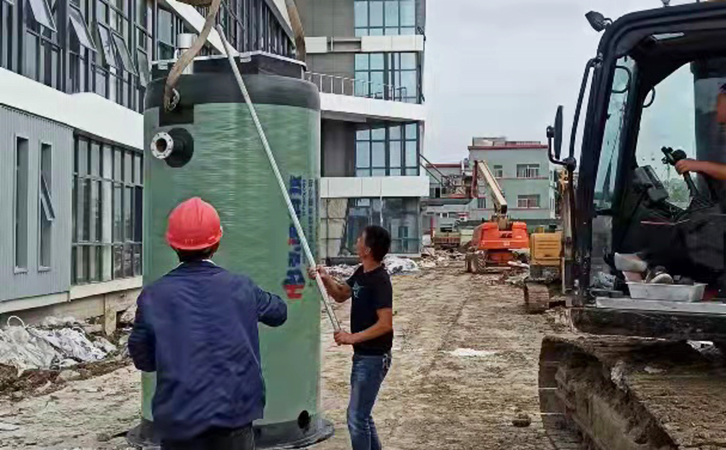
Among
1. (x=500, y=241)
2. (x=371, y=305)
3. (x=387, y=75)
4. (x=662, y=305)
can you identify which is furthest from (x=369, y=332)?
(x=387, y=75)

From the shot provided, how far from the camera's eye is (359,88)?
48.6 metres

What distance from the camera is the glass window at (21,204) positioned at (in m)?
16.0

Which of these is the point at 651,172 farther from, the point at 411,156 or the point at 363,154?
the point at 363,154

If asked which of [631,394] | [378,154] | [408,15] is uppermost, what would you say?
[408,15]

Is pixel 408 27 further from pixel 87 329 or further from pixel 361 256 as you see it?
pixel 361 256

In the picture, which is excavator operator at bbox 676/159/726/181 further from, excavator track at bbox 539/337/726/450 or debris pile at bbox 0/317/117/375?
debris pile at bbox 0/317/117/375

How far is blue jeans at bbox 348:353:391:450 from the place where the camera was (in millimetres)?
6168

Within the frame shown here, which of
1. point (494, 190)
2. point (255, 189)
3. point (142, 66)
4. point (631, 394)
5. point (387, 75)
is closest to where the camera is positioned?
point (631, 394)

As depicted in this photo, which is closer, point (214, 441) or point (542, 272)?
point (214, 441)

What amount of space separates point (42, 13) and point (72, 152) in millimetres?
2669

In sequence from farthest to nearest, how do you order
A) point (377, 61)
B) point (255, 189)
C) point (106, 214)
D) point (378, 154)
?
point (377, 61) → point (378, 154) → point (106, 214) → point (255, 189)

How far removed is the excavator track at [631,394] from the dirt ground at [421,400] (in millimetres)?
707

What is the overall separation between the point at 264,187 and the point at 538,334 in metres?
10.9

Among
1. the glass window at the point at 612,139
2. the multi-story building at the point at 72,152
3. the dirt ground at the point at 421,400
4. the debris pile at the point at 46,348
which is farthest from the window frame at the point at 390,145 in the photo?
the glass window at the point at 612,139
